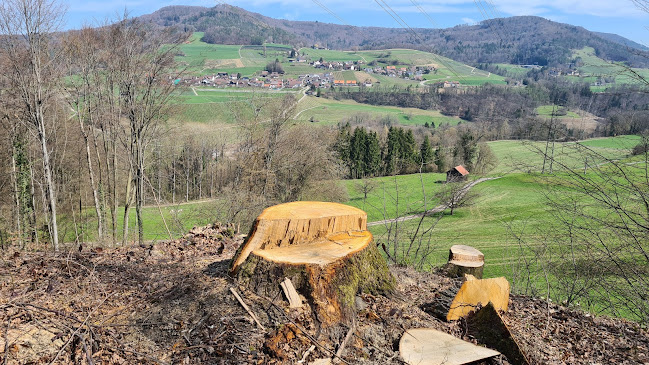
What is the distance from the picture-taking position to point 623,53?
6.41m

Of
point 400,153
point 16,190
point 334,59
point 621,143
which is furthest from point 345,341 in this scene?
point 334,59

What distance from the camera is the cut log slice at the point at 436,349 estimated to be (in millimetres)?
3605

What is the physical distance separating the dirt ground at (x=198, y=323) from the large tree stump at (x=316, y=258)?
18 centimetres

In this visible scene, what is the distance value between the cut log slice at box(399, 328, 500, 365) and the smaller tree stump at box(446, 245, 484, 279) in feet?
9.61

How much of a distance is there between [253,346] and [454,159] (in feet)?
165

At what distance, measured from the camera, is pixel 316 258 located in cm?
446

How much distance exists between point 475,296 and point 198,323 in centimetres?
331

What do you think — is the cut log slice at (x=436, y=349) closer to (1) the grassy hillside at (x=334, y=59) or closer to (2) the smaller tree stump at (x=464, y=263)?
(2) the smaller tree stump at (x=464, y=263)

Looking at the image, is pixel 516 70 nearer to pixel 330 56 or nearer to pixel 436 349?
pixel 330 56

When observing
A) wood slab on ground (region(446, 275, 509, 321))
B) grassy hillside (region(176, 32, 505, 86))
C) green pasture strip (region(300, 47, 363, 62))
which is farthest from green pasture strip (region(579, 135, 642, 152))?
green pasture strip (region(300, 47, 363, 62))

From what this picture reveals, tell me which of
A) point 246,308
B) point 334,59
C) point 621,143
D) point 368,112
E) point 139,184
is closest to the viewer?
point 246,308

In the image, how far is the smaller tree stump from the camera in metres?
6.70

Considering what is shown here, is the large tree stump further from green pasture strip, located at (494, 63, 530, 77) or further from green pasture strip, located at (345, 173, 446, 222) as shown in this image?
green pasture strip, located at (494, 63, 530, 77)

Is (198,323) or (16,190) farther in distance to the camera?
(16,190)
